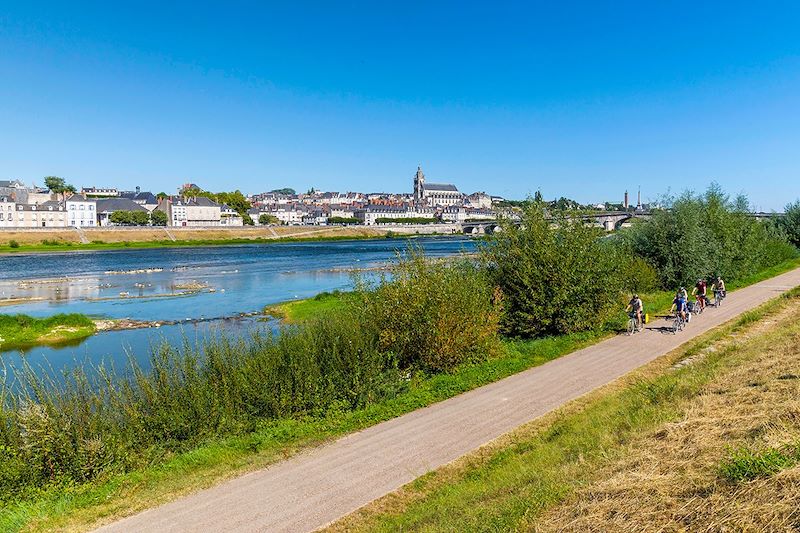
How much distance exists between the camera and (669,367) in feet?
54.4

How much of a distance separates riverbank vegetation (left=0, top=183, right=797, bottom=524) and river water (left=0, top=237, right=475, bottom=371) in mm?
2118

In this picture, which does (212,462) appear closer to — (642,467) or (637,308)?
(642,467)

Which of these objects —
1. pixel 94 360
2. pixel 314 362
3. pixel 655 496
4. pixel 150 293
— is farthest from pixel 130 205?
pixel 655 496

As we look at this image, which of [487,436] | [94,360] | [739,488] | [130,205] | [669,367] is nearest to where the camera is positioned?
[739,488]

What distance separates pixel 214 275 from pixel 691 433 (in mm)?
57384

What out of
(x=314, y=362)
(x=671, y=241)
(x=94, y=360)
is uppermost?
(x=671, y=241)

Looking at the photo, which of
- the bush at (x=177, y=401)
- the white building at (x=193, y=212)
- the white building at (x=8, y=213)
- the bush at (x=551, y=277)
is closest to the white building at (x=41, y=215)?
the white building at (x=8, y=213)

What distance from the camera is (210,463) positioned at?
11.4 m

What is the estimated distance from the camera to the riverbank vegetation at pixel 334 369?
11234mm

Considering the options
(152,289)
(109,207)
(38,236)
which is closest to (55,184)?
(109,207)

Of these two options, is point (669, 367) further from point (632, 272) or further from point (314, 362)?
point (632, 272)

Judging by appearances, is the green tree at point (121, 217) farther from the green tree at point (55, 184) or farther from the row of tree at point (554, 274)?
the row of tree at point (554, 274)

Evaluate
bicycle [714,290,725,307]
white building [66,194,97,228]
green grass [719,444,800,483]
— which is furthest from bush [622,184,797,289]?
white building [66,194,97,228]

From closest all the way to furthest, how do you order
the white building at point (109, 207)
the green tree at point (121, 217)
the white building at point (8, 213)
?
the white building at point (8, 213) < the green tree at point (121, 217) < the white building at point (109, 207)
